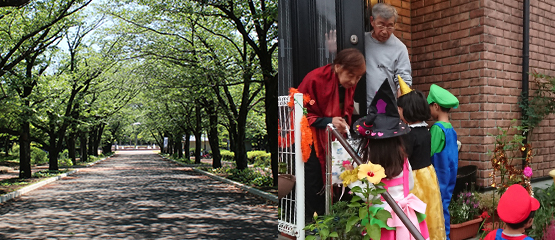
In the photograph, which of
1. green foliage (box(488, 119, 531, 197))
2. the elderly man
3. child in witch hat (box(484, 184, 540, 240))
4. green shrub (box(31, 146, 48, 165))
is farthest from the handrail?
green shrub (box(31, 146, 48, 165))

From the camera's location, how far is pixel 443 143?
13.3 feet

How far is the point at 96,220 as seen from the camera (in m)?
9.50

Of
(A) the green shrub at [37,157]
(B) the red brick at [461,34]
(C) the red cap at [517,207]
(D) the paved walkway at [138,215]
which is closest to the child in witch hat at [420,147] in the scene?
(C) the red cap at [517,207]

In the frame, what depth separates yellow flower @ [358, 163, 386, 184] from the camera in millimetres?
3041

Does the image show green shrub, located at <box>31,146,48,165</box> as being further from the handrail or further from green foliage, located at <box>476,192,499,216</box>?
the handrail

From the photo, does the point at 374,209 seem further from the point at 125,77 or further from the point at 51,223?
the point at 125,77

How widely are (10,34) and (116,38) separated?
583 cm

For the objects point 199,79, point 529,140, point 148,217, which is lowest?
point 148,217

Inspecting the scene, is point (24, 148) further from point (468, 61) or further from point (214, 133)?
point (468, 61)

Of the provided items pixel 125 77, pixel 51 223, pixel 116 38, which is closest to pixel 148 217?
pixel 51 223

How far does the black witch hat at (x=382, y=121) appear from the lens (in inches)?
126

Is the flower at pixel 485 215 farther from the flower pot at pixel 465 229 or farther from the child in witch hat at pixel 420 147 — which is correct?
A: the child in witch hat at pixel 420 147

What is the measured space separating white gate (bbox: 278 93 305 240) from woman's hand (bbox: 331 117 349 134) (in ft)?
0.88

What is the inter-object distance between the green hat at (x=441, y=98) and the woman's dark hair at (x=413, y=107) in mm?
342
